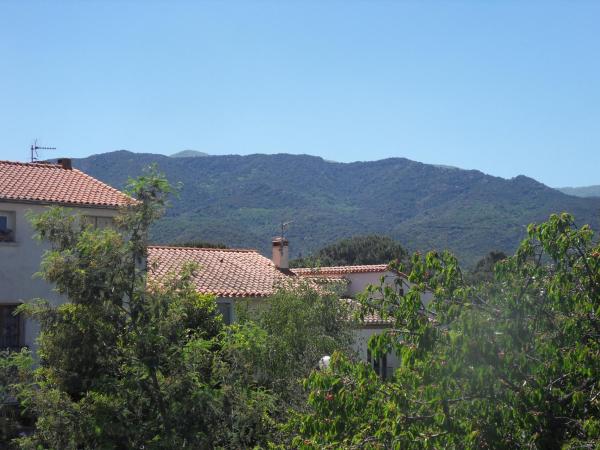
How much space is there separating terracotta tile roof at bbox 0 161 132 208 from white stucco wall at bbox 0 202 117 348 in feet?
1.58

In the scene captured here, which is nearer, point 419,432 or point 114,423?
point 419,432

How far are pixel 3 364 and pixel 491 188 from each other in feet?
443

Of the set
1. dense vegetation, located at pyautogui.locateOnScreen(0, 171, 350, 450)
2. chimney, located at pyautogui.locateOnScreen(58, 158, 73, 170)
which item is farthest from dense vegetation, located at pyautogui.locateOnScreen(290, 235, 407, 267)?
dense vegetation, located at pyautogui.locateOnScreen(0, 171, 350, 450)

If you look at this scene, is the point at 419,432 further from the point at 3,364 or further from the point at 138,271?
the point at 3,364

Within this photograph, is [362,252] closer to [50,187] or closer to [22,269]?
[50,187]

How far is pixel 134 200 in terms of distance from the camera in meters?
13.5

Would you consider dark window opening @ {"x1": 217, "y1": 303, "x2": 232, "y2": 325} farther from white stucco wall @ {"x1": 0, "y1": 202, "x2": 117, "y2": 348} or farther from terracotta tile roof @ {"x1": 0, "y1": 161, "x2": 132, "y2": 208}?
white stucco wall @ {"x1": 0, "y1": 202, "x2": 117, "y2": 348}

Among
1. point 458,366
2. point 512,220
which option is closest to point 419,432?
point 458,366

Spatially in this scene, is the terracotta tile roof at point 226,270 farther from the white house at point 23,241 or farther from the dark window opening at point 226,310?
the white house at point 23,241

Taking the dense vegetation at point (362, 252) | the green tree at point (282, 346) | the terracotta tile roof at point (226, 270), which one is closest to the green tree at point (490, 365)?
the green tree at point (282, 346)

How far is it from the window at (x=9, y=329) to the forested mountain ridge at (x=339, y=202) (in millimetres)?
77132

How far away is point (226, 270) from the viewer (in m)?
30.0

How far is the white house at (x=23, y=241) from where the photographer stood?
2238 centimetres

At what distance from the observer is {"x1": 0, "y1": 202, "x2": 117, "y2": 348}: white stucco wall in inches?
883
